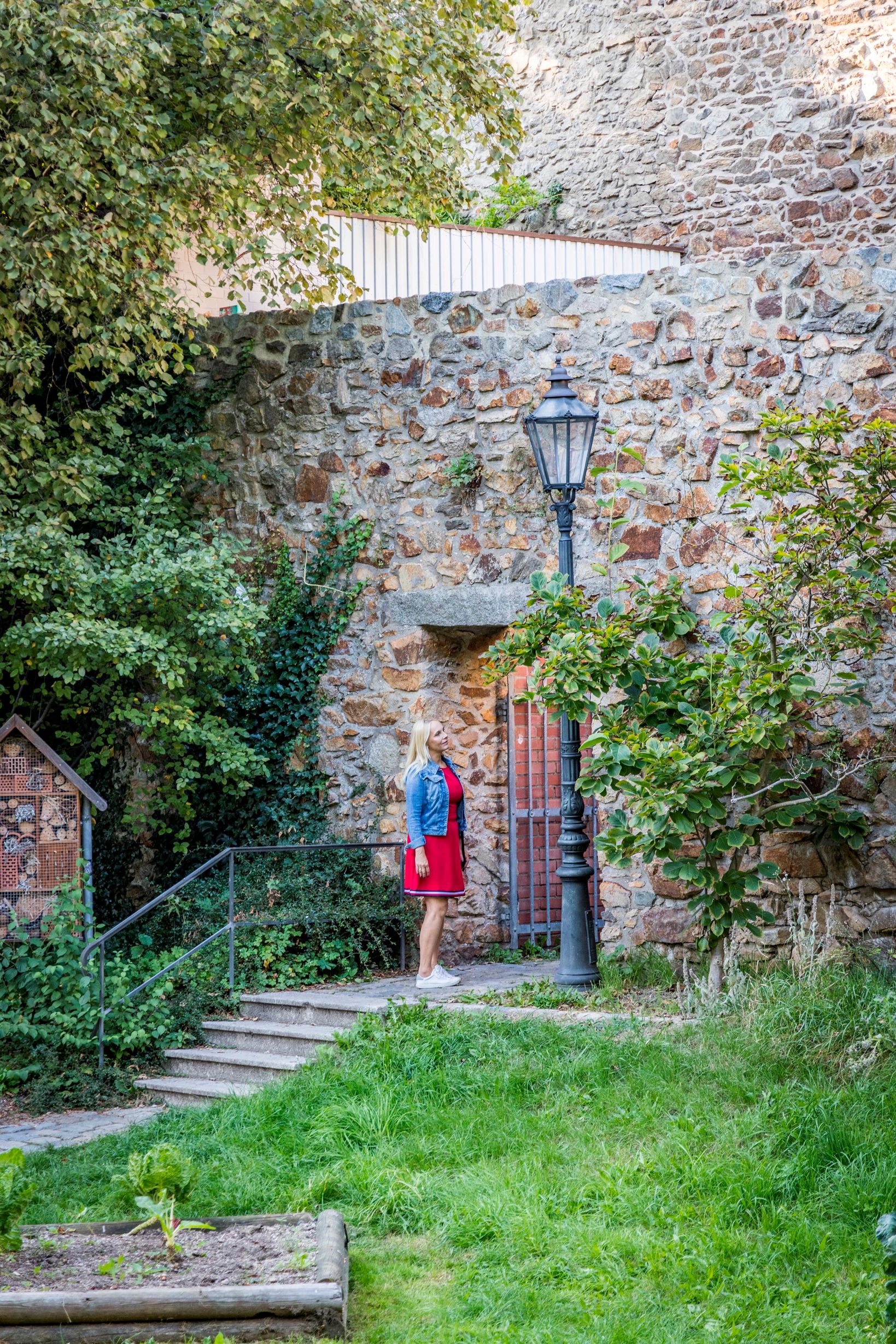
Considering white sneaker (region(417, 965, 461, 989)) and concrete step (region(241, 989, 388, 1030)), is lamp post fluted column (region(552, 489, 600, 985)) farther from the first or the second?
concrete step (region(241, 989, 388, 1030))

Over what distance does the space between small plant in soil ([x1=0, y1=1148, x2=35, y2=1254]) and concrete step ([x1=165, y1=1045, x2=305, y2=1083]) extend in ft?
7.56

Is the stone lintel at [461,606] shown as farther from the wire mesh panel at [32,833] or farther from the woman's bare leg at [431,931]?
the wire mesh panel at [32,833]

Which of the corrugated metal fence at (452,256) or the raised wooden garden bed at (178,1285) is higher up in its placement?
the corrugated metal fence at (452,256)

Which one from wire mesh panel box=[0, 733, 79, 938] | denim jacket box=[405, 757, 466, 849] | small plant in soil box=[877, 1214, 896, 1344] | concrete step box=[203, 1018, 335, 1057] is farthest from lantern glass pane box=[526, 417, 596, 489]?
small plant in soil box=[877, 1214, 896, 1344]

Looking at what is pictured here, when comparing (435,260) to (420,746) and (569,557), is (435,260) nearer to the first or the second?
(569,557)

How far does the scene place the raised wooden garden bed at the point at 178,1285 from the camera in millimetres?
3617

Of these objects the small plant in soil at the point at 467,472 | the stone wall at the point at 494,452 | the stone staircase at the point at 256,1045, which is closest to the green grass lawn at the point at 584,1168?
the stone staircase at the point at 256,1045

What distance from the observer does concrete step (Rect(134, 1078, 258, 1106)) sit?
6551mm

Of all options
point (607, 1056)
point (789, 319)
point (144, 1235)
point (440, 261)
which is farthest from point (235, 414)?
point (144, 1235)

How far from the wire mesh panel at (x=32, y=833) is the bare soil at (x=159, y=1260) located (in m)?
3.53

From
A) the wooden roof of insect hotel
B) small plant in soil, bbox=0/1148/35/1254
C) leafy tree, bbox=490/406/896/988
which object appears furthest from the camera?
the wooden roof of insect hotel

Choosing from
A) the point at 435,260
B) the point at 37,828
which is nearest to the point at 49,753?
the point at 37,828

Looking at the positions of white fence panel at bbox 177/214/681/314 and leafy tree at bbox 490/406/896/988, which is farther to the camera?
white fence panel at bbox 177/214/681/314

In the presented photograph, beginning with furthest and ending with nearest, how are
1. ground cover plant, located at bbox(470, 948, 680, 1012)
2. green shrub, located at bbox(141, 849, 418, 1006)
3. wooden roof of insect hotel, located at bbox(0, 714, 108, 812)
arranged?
Answer: 1. green shrub, located at bbox(141, 849, 418, 1006)
2. wooden roof of insect hotel, located at bbox(0, 714, 108, 812)
3. ground cover plant, located at bbox(470, 948, 680, 1012)
